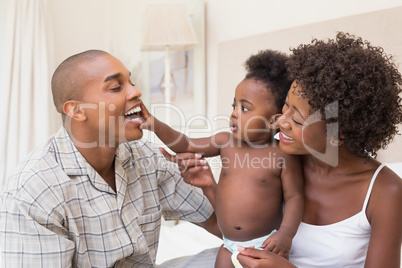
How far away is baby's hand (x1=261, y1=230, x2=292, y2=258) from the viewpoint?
3.71 feet

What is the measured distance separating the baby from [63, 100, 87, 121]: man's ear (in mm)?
209

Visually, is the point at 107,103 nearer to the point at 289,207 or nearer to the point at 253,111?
the point at 253,111

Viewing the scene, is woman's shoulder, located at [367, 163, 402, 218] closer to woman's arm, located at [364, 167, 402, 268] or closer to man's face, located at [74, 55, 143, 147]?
woman's arm, located at [364, 167, 402, 268]

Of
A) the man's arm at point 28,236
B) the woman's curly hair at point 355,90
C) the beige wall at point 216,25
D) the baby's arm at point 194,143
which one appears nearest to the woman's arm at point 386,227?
the woman's curly hair at point 355,90

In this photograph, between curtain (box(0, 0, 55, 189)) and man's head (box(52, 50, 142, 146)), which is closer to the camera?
man's head (box(52, 50, 142, 146))

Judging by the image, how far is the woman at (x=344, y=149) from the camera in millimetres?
1021

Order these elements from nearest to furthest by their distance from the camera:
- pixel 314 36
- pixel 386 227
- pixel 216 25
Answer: pixel 386 227
pixel 314 36
pixel 216 25

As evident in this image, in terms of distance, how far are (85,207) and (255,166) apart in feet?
1.94

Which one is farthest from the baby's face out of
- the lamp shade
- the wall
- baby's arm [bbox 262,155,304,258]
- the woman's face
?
the lamp shade

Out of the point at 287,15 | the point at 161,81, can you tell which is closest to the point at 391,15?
the point at 287,15

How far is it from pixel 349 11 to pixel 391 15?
0.29m

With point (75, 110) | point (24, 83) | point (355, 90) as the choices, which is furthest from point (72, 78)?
point (24, 83)

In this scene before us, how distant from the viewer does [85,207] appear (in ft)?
3.95

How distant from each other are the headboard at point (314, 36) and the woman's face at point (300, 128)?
0.93 meters
